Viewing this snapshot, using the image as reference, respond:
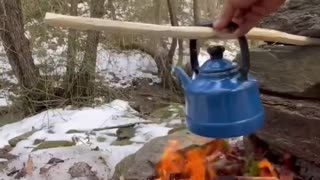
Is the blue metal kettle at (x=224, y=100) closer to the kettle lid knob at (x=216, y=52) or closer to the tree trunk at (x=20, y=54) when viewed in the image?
the kettle lid knob at (x=216, y=52)

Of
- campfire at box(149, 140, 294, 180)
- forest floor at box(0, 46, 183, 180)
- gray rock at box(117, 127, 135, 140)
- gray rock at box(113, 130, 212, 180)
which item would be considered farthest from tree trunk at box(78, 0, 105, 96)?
campfire at box(149, 140, 294, 180)

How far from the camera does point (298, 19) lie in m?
2.00

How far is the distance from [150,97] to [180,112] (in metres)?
1.25

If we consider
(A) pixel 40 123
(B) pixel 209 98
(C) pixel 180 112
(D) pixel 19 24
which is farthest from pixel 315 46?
(D) pixel 19 24

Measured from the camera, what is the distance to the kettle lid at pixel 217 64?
143 centimetres

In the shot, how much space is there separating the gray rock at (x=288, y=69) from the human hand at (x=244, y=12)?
61 cm

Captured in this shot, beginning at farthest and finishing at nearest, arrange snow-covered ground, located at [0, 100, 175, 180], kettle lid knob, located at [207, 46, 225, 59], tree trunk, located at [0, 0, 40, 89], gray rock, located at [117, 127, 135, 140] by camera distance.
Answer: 1. tree trunk, located at [0, 0, 40, 89]
2. gray rock, located at [117, 127, 135, 140]
3. snow-covered ground, located at [0, 100, 175, 180]
4. kettle lid knob, located at [207, 46, 225, 59]

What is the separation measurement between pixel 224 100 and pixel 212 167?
0.68m

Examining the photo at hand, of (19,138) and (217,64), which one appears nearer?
(217,64)

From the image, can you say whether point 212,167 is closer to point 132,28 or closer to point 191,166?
point 191,166

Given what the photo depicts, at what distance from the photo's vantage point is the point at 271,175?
1999 millimetres

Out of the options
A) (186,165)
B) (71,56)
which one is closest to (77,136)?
(71,56)

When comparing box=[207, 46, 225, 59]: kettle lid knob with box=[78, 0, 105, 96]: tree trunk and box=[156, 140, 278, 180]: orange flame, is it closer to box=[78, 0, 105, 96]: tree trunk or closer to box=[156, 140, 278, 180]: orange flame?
box=[156, 140, 278, 180]: orange flame

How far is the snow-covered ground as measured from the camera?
2.79 meters
